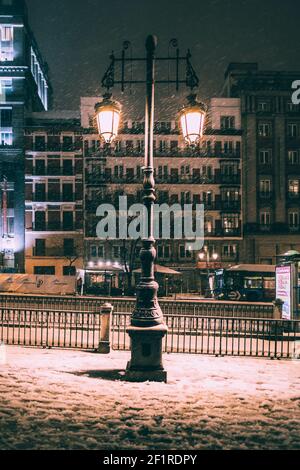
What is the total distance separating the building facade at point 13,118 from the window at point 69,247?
4.48 metres

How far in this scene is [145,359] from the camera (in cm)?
809

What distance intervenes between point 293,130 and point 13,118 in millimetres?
31605

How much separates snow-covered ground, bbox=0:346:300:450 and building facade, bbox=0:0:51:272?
127 ft

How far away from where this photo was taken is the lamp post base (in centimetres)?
799

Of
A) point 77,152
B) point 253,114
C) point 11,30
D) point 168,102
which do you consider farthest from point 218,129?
point 11,30

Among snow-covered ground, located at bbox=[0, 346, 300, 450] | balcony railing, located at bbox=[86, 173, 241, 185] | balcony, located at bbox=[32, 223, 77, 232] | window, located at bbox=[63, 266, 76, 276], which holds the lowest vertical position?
window, located at bbox=[63, 266, 76, 276]

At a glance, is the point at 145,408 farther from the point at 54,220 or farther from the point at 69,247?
the point at 54,220

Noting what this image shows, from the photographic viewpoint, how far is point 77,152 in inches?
1976

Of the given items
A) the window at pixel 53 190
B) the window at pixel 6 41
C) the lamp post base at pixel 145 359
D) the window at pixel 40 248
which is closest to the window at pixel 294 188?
the window at pixel 53 190

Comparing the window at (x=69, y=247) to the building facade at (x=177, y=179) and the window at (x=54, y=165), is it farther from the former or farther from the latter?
the window at (x=54, y=165)

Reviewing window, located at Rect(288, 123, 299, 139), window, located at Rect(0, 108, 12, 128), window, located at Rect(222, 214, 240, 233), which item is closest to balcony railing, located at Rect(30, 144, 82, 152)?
window, located at Rect(0, 108, 12, 128)

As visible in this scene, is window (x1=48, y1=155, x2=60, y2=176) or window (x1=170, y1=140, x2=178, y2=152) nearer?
window (x1=48, y1=155, x2=60, y2=176)

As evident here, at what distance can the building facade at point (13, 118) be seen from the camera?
46.8 meters

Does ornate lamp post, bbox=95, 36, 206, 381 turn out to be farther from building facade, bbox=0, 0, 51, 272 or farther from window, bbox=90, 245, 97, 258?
window, bbox=90, 245, 97, 258
